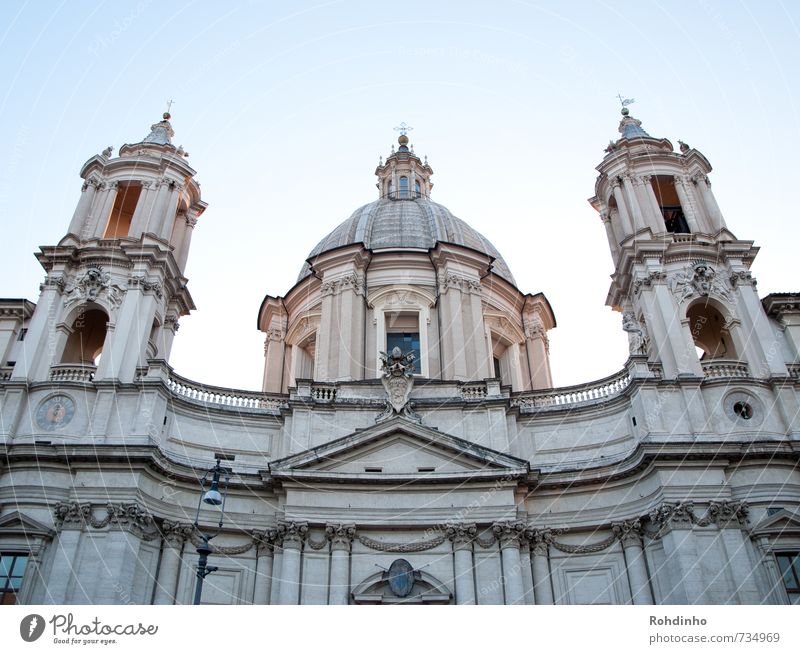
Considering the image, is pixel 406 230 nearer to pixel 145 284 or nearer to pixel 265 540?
pixel 145 284

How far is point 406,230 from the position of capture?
35906 mm

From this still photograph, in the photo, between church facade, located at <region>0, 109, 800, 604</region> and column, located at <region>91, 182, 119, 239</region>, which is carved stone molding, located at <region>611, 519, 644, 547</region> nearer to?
church facade, located at <region>0, 109, 800, 604</region>

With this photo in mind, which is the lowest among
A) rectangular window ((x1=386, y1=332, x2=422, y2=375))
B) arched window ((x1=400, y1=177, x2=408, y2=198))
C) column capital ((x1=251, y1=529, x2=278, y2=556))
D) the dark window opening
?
column capital ((x1=251, y1=529, x2=278, y2=556))

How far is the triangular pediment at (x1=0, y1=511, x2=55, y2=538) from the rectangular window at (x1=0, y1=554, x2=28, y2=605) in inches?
24.0

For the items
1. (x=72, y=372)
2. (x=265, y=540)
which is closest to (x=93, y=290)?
(x=72, y=372)

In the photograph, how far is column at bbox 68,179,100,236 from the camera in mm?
27806

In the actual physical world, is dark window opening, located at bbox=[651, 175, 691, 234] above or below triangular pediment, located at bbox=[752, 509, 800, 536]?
above

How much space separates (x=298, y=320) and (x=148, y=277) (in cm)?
877

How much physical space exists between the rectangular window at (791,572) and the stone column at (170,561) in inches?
686

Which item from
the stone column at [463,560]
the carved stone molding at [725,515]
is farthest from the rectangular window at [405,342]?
the carved stone molding at [725,515]

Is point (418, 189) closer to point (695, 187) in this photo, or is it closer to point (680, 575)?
point (695, 187)

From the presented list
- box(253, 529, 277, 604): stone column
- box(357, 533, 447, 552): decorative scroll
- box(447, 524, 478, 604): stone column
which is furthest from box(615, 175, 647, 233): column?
box(253, 529, 277, 604): stone column

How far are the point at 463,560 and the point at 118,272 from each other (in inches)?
640

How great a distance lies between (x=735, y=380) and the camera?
2297cm
